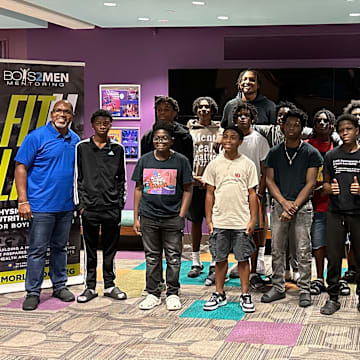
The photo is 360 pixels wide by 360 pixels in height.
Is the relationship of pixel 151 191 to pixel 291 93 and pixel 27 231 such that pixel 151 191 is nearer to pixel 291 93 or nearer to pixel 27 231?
pixel 27 231

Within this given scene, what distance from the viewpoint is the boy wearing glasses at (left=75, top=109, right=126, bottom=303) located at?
5.05 metres

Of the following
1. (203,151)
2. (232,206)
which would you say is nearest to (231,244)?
(232,206)

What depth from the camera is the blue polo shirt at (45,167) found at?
4.98m

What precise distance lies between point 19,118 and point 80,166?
0.75 metres

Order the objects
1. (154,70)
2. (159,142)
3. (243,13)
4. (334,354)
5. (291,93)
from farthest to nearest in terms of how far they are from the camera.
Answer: (154,70) → (291,93) → (243,13) → (159,142) → (334,354)

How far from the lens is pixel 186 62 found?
26.1 ft

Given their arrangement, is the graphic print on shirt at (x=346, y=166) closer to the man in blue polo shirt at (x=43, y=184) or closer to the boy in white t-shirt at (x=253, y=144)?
the boy in white t-shirt at (x=253, y=144)

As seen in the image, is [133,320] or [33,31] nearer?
[133,320]

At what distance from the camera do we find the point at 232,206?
489cm

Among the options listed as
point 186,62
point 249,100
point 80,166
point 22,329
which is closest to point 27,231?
point 80,166

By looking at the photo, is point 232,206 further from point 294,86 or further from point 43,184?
point 294,86

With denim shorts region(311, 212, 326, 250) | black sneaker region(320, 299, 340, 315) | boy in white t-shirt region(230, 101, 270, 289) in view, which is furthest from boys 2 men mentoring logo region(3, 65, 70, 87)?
black sneaker region(320, 299, 340, 315)

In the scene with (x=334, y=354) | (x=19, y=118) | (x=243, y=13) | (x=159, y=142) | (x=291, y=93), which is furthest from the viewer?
(x=291, y=93)

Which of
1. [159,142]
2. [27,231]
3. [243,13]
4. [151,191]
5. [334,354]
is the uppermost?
[243,13]
